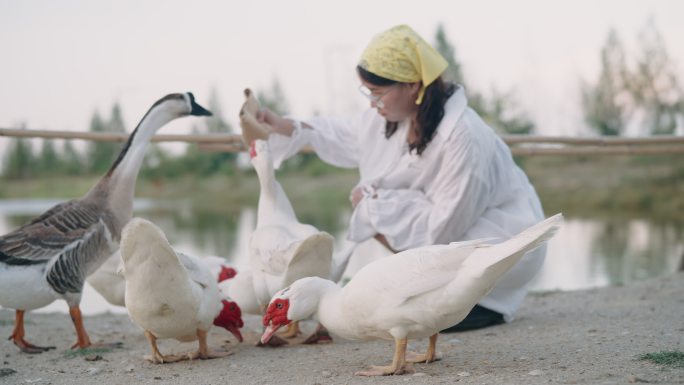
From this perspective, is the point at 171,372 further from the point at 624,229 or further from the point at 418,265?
the point at 624,229

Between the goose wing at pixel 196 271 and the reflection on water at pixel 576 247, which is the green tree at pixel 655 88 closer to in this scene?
the reflection on water at pixel 576 247

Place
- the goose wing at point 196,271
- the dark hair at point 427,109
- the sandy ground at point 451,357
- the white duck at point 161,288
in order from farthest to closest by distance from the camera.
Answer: the dark hair at point 427,109 → the goose wing at point 196,271 → the white duck at point 161,288 → the sandy ground at point 451,357

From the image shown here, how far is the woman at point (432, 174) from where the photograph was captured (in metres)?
4.68

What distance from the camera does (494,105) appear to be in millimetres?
23984

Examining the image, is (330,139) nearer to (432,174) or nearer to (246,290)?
(432,174)

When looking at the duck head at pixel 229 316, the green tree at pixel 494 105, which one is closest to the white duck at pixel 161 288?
the duck head at pixel 229 316

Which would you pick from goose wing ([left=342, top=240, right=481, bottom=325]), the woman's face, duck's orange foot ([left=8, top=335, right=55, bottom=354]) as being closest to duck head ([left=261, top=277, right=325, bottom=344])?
goose wing ([left=342, top=240, right=481, bottom=325])

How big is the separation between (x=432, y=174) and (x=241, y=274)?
4.54 ft

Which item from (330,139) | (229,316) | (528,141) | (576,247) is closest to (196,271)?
(229,316)

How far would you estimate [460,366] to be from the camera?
3.71 meters

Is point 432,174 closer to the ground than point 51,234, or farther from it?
farther from it

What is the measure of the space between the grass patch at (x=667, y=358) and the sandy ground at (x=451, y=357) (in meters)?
0.05

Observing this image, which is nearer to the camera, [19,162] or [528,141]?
[528,141]

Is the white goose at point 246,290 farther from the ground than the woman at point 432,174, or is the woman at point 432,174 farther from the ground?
the woman at point 432,174
